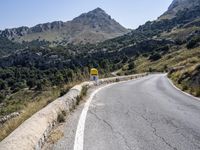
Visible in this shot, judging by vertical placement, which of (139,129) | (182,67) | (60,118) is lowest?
(139,129)

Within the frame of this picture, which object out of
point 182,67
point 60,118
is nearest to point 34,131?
point 60,118

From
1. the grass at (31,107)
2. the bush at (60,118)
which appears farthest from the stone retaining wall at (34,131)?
the grass at (31,107)

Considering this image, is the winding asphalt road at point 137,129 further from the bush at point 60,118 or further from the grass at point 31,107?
the grass at point 31,107

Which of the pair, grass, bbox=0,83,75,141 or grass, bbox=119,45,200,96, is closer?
grass, bbox=0,83,75,141

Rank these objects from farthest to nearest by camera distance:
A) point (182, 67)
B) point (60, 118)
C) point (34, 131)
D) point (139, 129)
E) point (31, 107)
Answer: point (182, 67) → point (31, 107) → point (60, 118) → point (139, 129) → point (34, 131)

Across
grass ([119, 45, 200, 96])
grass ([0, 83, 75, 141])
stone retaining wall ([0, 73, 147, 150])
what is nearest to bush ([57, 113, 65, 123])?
stone retaining wall ([0, 73, 147, 150])

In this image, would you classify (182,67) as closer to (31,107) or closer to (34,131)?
(31,107)

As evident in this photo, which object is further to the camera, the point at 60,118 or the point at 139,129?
the point at 60,118

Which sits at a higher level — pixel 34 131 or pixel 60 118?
pixel 34 131

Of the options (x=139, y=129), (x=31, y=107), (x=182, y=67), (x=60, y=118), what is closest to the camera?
(x=139, y=129)

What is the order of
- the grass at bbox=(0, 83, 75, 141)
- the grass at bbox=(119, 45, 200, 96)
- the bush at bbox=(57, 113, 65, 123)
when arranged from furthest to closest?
the grass at bbox=(119, 45, 200, 96)
the bush at bbox=(57, 113, 65, 123)
the grass at bbox=(0, 83, 75, 141)

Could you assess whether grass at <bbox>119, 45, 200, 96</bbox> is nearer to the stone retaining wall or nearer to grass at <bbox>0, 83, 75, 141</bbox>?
→ grass at <bbox>0, 83, 75, 141</bbox>

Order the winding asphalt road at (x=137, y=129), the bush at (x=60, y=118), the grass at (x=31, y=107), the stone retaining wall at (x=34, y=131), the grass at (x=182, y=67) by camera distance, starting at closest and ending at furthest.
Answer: the stone retaining wall at (x=34, y=131)
the winding asphalt road at (x=137, y=129)
the grass at (x=31, y=107)
the bush at (x=60, y=118)
the grass at (x=182, y=67)

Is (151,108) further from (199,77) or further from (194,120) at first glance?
(199,77)
